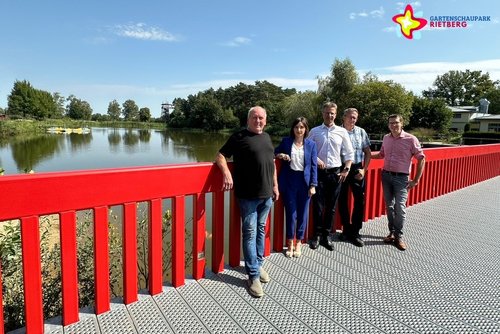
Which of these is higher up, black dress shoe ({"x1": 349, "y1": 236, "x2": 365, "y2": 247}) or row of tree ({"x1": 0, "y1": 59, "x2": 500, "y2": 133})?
row of tree ({"x1": 0, "y1": 59, "x2": 500, "y2": 133})

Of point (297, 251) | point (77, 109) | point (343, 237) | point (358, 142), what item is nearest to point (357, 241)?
point (343, 237)

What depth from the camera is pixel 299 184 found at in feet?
10.4

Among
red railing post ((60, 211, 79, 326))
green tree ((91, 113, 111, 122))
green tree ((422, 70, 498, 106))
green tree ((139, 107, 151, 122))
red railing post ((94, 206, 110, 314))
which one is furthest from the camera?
green tree ((139, 107, 151, 122))

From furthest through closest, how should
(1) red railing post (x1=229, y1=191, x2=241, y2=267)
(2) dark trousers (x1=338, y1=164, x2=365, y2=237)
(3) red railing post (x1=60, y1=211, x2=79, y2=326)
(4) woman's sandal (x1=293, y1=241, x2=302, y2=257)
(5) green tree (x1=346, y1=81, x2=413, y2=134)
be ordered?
(5) green tree (x1=346, y1=81, x2=413, y2=134)
(2) dark trousers (x1=338, y1=164, x2=365, y2=237)
(4) woman's sandal (x1=293, y1=241, x2=302, y2=257)
(1) red railing post (x1=229, y1=191, x2=241, y2=267)
(3) red railing post (x1=60, y1=211, x2=79, y2=326)

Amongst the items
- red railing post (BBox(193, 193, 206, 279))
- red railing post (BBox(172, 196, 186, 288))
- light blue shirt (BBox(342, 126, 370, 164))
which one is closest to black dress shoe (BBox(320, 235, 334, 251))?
light blue shirt (BBox(342, 126, 370, 164))

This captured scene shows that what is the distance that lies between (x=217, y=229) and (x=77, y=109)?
109488mm

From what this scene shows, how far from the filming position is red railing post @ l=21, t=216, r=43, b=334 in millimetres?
1844

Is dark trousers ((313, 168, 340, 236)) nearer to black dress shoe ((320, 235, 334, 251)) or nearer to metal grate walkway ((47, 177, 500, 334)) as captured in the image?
black dress shoe ((320, 235, 334, 251))

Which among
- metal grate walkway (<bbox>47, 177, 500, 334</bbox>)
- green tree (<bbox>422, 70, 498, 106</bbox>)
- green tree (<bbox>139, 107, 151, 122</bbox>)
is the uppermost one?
green tree (<bbox>422, 70, 498, 106</bbox>)

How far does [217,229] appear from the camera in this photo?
9.12 feet

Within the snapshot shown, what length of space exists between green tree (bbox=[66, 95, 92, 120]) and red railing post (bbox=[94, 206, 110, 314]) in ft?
358

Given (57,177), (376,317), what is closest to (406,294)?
(376,317)

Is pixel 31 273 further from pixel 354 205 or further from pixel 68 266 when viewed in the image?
pixel 354 205

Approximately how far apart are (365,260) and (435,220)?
6.44 feet
